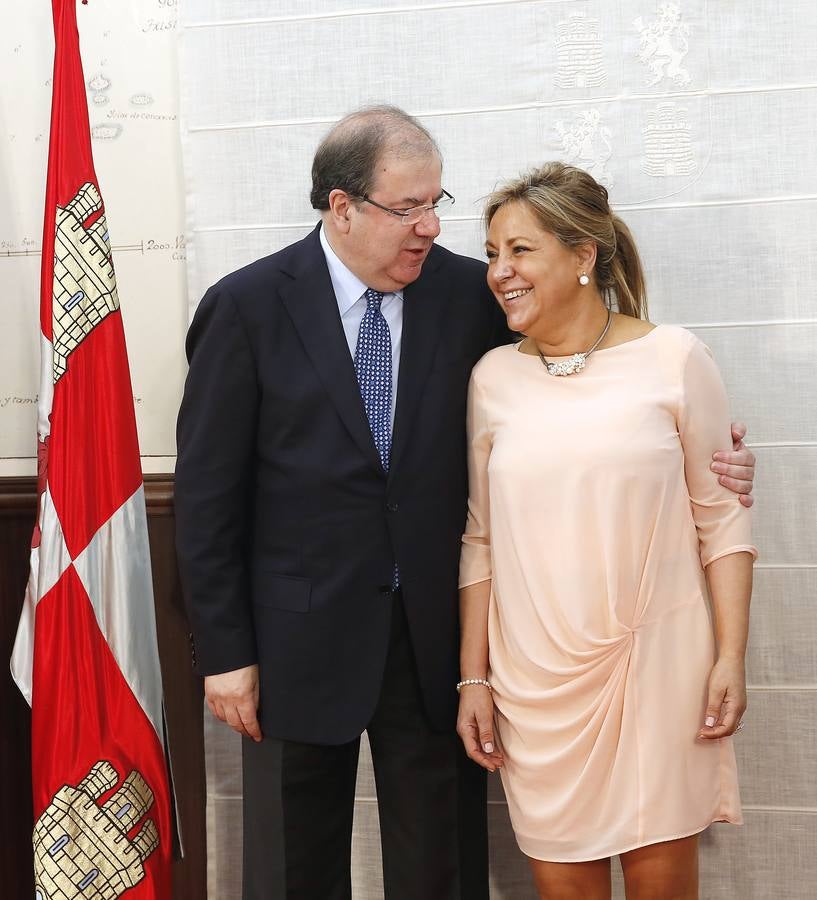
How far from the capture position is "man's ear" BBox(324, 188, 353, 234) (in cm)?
174

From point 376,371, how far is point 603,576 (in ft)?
1.74

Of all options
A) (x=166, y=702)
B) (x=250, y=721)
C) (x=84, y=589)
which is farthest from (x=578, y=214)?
(x=166, y=702)

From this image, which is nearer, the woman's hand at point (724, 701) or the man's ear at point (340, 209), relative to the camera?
the woman's hand at point (724, 701)

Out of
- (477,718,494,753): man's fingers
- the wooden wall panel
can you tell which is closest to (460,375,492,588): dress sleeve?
(477,718,494,753): man's fingers

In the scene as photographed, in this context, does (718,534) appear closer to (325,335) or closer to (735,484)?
(735,484)

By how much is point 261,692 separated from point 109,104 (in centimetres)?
137

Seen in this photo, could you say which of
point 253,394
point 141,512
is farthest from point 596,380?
point 141,512

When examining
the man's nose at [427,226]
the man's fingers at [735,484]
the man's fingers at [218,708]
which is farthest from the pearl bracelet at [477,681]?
Answer: the man's nose at [427,226]

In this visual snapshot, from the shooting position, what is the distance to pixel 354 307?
1.79 m

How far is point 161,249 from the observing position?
227 cm

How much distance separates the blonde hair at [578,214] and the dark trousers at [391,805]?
27.0 inches

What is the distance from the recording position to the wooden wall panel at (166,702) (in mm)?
2268

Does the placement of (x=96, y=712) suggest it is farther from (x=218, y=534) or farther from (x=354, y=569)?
(x=354, y=569)

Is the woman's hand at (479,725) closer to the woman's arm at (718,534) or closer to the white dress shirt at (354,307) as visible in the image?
the woman's arm at (718,534)
